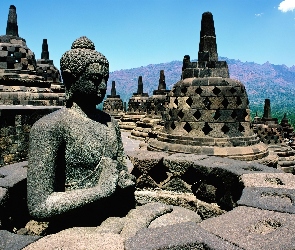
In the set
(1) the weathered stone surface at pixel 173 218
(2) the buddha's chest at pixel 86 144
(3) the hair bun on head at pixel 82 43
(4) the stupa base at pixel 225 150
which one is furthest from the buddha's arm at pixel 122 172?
(4) the stupa base at pixel 225 150

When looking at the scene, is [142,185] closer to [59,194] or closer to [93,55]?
[59,194]

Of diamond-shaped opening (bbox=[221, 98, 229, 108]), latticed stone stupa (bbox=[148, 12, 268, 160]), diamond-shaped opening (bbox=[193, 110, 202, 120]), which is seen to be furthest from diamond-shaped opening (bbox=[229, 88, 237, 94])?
diamond-shaped opening (bbox=[193, 110, 202, 120])

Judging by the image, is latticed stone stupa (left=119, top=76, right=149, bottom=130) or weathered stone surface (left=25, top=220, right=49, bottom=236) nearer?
weathered stone surface (left=25, top=220, right=49, bottom=236)

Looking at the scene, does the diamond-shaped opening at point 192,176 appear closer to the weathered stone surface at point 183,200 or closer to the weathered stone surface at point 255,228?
the weathered stone surface at point 183,200

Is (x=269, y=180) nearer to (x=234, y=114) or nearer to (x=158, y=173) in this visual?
(x=158, y=173)

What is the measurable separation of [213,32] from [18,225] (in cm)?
430

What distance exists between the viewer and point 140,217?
78.4 inches

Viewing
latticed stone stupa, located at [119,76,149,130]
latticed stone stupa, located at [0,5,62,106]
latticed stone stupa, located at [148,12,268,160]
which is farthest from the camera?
latticed stone stupa, located at [119,76,149,130]

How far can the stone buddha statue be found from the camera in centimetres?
169

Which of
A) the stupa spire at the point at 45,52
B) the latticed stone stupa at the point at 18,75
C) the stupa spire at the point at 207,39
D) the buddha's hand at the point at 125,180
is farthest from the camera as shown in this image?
the stupa spire at the point at 45,52

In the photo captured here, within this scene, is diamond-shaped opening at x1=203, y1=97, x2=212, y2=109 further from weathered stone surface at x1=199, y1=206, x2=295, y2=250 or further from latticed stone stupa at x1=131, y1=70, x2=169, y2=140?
latticed stone stupa at x1=131, y1=70, x2=169, y2=140

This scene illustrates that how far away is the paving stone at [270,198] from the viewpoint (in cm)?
179

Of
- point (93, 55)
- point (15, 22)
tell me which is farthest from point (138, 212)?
point (15, 22)

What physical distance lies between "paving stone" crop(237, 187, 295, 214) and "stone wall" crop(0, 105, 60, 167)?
4.17m
